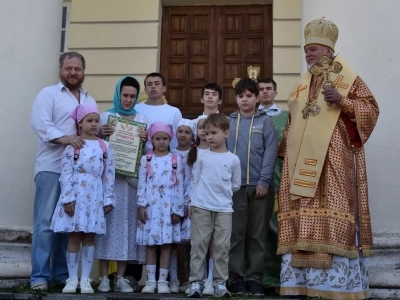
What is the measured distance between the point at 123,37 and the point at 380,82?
13.8 feet

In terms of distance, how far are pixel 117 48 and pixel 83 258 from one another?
441 cm

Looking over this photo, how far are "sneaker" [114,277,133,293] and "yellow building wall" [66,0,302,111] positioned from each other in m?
3.81

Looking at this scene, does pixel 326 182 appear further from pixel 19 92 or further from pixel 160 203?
pixel 19 92

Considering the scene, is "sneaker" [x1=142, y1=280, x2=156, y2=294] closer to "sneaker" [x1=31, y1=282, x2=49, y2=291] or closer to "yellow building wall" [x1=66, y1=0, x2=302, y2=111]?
Result: "sneaker" [x1=31, y1=282, x2=49, y2=291]

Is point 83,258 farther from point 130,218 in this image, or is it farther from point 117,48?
point 117,48

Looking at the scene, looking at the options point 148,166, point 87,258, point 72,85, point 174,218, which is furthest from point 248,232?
point 72,85

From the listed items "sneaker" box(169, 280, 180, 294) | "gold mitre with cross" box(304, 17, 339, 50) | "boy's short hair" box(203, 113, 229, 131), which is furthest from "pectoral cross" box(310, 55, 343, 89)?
"sneaker" box(169, 280, 180, 294)

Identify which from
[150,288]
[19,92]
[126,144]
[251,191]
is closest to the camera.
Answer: [150,288]

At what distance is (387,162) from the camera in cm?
702

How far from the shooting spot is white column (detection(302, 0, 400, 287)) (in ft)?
22.8

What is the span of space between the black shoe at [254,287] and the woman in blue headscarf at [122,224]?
0.95 metres

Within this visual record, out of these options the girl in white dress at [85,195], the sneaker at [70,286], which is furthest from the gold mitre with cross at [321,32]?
the sneaker at [70,286]

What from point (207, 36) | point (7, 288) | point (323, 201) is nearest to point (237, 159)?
point (323, 201)

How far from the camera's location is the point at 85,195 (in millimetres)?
6484
